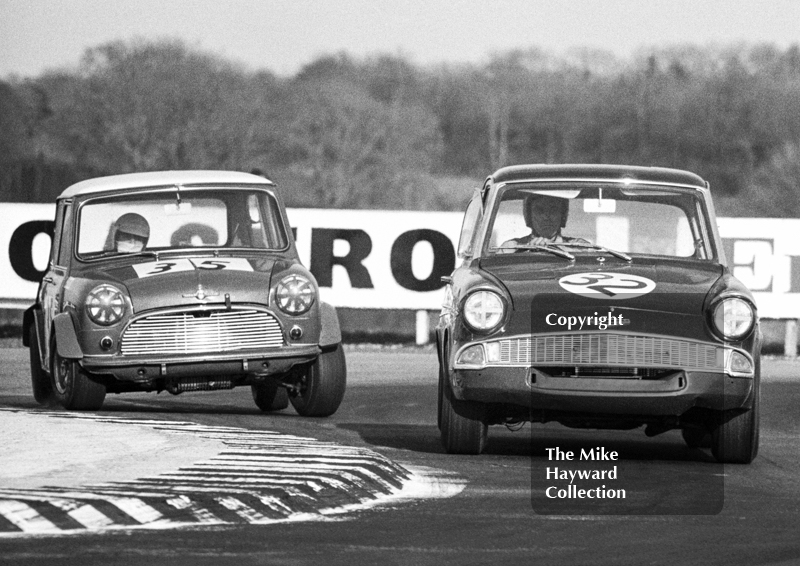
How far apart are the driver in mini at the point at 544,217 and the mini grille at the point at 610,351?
4.15 feet

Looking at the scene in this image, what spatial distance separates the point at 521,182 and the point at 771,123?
6931cm

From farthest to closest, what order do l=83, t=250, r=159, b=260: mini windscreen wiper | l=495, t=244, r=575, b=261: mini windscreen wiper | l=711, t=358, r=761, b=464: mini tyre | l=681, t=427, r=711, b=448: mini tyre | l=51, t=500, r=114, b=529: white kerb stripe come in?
l=83, t=250, r=159, b=260: mini windscreen wiper → l=681, t=427, r=711, b=448: mini tyre → l=495, t=244, r=575, b=261: mini windscreen wiper → l=711, t=358, r=761, b=464: mini tyre → l=51, t=500, r=114, b=529: white kerb stripe

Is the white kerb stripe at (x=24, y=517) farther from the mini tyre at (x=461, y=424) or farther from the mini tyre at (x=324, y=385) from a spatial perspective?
the mini tyre at (x=324, y=385)

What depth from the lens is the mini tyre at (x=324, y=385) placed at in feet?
38.3

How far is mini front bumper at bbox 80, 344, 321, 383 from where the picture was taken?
36.6 ft

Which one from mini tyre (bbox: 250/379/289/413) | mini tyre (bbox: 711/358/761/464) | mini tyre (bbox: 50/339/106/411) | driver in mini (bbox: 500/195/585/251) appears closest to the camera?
mini tyre (bbox: 711/358/761/464)

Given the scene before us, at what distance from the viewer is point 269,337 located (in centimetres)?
1131

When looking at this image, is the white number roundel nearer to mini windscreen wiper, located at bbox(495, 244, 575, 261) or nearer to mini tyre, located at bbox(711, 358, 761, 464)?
mini windscreen wiper, located at bbox(495, 244, 575, 261)

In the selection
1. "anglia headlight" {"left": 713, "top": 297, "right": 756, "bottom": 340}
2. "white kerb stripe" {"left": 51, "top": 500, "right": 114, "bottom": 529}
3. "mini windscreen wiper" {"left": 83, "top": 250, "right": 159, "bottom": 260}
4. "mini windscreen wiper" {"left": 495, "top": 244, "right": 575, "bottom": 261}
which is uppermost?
"mini windscreen wiper" {"left": 495, "top": 244, "right": 575, "bottom": 261}

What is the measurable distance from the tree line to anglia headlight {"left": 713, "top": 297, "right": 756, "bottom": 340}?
179 feet

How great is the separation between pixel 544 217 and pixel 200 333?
2602mm

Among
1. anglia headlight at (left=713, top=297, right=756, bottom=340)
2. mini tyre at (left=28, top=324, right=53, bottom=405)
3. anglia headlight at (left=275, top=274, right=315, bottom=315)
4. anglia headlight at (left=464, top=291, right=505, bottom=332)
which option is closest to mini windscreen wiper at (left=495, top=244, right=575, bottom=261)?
anglia headlight at (left=464, top=291, right=505, bottom=332)

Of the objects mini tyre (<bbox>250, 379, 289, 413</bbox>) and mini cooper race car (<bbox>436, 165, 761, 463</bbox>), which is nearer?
mini cooper race car (<bbox>436, 165, 761, 463</bbox>)

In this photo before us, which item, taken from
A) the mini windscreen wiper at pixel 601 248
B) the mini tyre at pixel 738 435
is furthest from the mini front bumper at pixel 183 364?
the mini tyre at pixel 738 435
